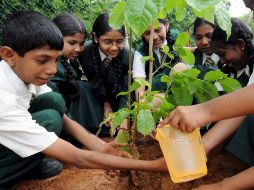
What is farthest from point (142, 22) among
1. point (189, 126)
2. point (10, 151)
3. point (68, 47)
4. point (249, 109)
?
point (68, 47)

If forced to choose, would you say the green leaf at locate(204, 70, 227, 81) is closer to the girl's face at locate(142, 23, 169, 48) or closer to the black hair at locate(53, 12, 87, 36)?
the girl's face at locate(142, 23, 169, 48)

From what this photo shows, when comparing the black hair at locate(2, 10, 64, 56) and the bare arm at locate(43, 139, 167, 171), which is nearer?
the bare arm at locate(43, 139, 167, 171)

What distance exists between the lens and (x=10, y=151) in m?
1.67

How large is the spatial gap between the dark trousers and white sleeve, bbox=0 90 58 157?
0.44 feet

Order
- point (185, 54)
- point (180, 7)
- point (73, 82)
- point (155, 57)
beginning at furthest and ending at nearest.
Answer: point (155, 57)
point (73, 82)
point (185, 54)
point (180, 7)

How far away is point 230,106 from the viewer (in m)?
1.28

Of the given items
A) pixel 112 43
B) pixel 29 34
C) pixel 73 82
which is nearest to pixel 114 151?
pixel 29 34

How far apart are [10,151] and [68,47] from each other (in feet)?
3.66

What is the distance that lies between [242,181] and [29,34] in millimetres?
1219

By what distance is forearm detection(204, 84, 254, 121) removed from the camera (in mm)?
1274

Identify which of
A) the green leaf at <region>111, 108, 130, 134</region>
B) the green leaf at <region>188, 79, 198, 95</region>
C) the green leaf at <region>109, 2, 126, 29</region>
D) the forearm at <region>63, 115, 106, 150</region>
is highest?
the green leaf at <region>109, 2, 126, 29</region>

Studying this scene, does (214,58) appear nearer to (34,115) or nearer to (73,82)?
(73,82)

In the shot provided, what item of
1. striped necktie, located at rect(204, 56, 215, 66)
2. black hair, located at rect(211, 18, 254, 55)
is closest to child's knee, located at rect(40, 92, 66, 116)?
black hair, located at rect(211, 18, 254, 55)

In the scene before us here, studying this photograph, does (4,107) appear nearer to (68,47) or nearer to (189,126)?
(189,126)
